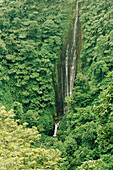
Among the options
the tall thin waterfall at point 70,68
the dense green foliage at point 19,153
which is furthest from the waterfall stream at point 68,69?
the dense green foliage at point 19,153

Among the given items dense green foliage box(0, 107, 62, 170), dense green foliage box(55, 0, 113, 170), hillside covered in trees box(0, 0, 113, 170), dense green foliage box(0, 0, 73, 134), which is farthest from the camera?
Answer: dense green foliage box(0, 0, 73, 134)

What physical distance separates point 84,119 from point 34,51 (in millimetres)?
6520

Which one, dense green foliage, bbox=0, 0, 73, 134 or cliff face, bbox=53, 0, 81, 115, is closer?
dense green foliage, bbox=0, 0, 73, 134

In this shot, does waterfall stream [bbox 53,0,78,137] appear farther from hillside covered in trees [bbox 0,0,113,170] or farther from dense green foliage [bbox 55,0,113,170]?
dense green foliage [bbox 55,0,113,170]

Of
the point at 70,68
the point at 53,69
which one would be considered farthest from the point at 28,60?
the point at 70,68

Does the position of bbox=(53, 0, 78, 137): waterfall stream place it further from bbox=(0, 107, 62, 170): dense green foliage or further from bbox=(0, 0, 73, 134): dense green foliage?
bbox=(0, 107, 62, 170): dense green foliage

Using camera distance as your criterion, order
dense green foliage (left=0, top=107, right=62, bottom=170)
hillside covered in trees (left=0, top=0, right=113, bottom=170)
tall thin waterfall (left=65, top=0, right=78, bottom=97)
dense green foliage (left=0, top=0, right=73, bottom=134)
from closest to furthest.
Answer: dense green foliage (left=0, top=107, right=62, bottom=170) → hillside covered in trees (left=0, top=0, right=113, bottom=170) → dense green foliage (left=0, top=0, right=73, bottom=134) → tall thin waterfall (left=65, top=0, right=78, bottom=97)

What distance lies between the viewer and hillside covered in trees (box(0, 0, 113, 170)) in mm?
9281

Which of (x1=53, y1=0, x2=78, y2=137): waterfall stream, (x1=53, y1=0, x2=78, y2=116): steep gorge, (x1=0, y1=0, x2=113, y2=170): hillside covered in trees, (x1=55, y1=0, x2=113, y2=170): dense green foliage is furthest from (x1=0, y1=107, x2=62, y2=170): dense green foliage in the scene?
(x1=53, y1=0, x2=78, y2=137): waterfall stream

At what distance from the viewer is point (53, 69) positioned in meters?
13.8

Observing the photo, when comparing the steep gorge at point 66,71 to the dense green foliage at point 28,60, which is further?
the steep gorge at point 66,71

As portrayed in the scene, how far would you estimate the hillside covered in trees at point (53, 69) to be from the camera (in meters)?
9.28

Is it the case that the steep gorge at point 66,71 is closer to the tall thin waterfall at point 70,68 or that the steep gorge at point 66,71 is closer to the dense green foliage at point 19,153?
the tall thin waterfall at point 70,68

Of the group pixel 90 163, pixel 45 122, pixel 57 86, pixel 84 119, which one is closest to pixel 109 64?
pixel 84 119
